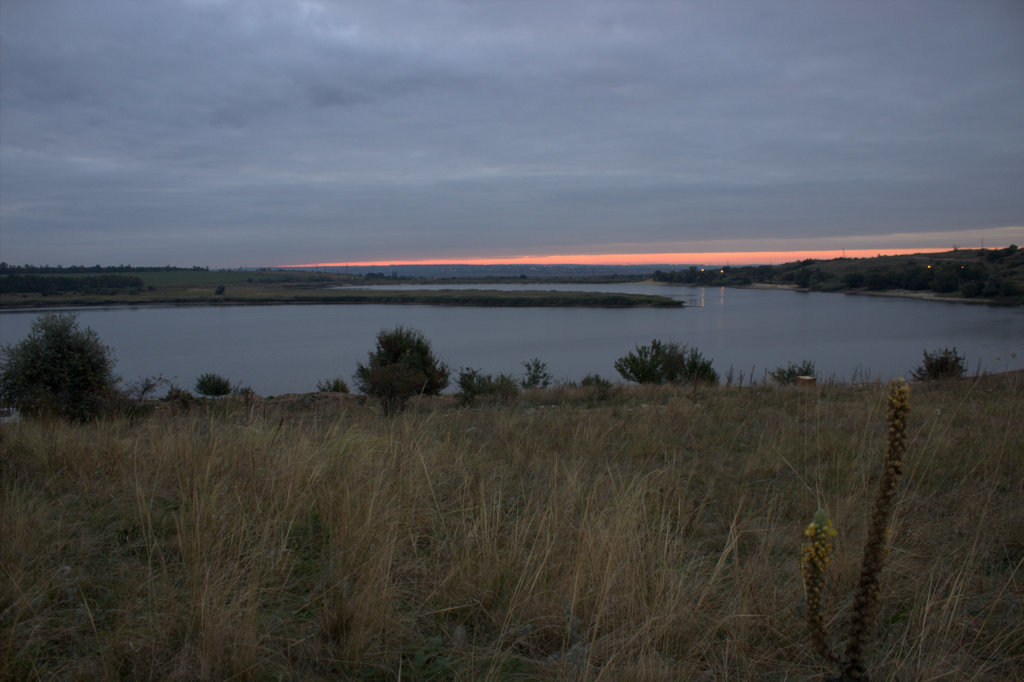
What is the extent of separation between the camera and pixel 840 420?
6551 mm

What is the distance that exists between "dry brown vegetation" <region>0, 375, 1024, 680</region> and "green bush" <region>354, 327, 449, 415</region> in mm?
7476

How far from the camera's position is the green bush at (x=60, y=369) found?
11766 mm

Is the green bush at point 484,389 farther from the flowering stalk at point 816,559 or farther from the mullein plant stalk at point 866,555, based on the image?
the flowering stalk at point 816,559

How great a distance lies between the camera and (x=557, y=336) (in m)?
56.7

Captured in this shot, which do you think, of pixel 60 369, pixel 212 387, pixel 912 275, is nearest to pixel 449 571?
pixel 60 369

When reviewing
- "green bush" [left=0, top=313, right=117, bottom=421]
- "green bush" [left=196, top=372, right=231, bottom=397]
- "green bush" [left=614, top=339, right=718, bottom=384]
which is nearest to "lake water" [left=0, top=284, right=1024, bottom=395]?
"green bush" [left=196, top=372, right=231, bottom=397]

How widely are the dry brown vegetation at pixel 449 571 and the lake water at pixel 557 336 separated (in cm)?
2281

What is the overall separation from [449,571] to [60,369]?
13398 mm

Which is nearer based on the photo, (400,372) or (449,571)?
(449,571)

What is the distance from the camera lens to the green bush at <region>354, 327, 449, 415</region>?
11.9 meters

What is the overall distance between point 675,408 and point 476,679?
255 inches

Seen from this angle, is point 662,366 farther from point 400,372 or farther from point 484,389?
point 400,372

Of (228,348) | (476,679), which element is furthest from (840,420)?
(228,348)

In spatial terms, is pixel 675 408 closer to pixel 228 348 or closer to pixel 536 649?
pixel 536 649
